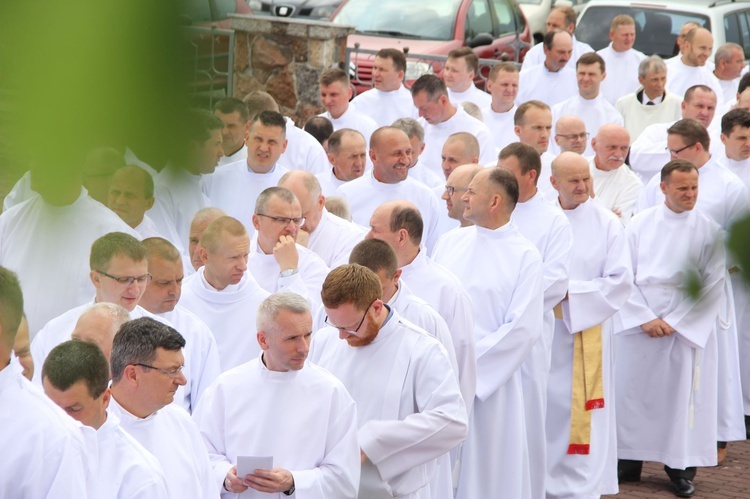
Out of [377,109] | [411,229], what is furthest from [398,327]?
[377,109]

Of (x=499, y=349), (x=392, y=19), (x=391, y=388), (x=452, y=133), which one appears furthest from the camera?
(x=392, y=19)

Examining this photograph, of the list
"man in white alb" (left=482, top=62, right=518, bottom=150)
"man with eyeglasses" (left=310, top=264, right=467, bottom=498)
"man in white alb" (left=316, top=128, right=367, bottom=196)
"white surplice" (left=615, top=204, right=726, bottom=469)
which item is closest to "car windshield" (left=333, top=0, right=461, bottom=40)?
"man in white alb" (left=482, top=62, right=518, bottom=150)

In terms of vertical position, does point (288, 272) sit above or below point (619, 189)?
below

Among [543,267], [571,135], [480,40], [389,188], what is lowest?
[543,267]

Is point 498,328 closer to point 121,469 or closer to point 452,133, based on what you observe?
point 121,469

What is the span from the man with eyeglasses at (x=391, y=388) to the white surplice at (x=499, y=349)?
1426 mm

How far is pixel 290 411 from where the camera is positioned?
4.54 meters

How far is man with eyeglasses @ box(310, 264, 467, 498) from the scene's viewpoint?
4676mm

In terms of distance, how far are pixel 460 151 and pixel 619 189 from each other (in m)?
1.52

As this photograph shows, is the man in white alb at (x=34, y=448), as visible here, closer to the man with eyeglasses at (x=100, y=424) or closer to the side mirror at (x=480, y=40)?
the man with eyeglasses at (x=100, y=424)

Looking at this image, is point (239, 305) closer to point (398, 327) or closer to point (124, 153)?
point (398, 327)

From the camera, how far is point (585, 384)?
24.1ft

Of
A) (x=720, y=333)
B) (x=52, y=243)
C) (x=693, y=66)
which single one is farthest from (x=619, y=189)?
(x=52, y=243)

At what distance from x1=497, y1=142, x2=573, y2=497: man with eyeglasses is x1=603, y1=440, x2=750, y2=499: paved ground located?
110 cm
